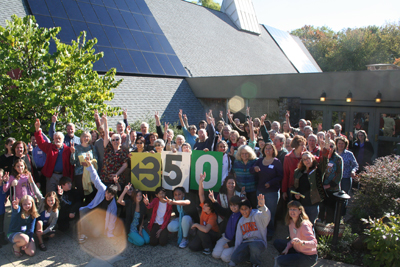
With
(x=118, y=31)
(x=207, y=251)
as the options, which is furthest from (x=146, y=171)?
(x=118, y=31)

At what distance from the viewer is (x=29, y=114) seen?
738 centimetres

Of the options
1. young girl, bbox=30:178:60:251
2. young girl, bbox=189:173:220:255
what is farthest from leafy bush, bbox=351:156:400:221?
young girl, bbox=30:178:60:251

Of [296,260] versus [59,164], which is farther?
[59,164]

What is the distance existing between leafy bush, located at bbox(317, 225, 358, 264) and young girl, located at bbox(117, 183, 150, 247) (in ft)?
9.63

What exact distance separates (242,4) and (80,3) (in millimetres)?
14133

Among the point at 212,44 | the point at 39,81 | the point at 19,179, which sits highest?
the point at 212,44

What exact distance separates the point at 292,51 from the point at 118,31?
53.0ft

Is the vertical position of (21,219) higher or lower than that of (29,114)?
lower

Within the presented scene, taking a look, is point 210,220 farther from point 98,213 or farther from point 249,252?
point 98,213

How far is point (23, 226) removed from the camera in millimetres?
5336

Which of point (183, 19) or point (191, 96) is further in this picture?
point (183, 19)

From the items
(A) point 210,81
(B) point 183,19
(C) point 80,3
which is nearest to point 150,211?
(A) point 210,81

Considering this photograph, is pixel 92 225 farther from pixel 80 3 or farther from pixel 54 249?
pixel 80 3

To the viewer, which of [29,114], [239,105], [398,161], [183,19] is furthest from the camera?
[183,19]
